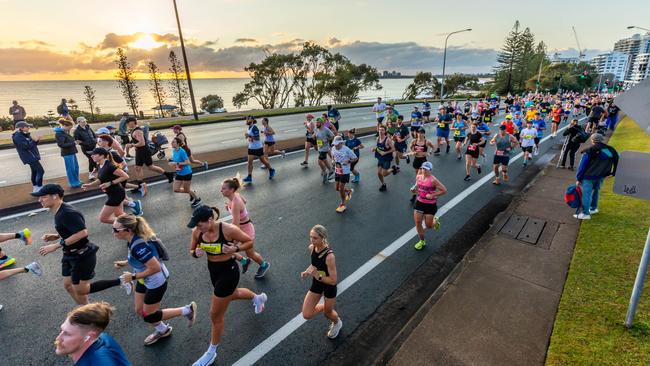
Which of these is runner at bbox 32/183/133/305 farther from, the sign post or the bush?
the bush

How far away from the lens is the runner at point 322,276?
12.7ft

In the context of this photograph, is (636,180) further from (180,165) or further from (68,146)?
(68,146)

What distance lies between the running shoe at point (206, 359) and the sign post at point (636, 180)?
Answer: 522cm

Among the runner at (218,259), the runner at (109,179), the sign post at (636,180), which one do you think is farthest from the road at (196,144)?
the sign post at (636,180)

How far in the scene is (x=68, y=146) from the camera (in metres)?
9.59

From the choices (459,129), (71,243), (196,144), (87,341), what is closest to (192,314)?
(71,243)

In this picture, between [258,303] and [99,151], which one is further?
[99,151]

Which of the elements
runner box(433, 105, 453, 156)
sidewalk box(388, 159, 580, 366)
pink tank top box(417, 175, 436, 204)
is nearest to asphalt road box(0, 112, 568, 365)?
sidewalk box(388, 159, 580, 366)

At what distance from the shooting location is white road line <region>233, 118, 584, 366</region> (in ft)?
13.1

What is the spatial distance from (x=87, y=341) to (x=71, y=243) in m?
2.51

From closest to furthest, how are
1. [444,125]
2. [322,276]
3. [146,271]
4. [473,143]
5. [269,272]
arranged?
[146,271] → [322,276] → [269,272] → [473,143] → [444,125]

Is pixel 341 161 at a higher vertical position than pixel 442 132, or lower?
higher

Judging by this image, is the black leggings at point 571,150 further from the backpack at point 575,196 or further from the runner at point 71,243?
the runner at point 71,243

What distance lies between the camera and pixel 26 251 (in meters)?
6.59
